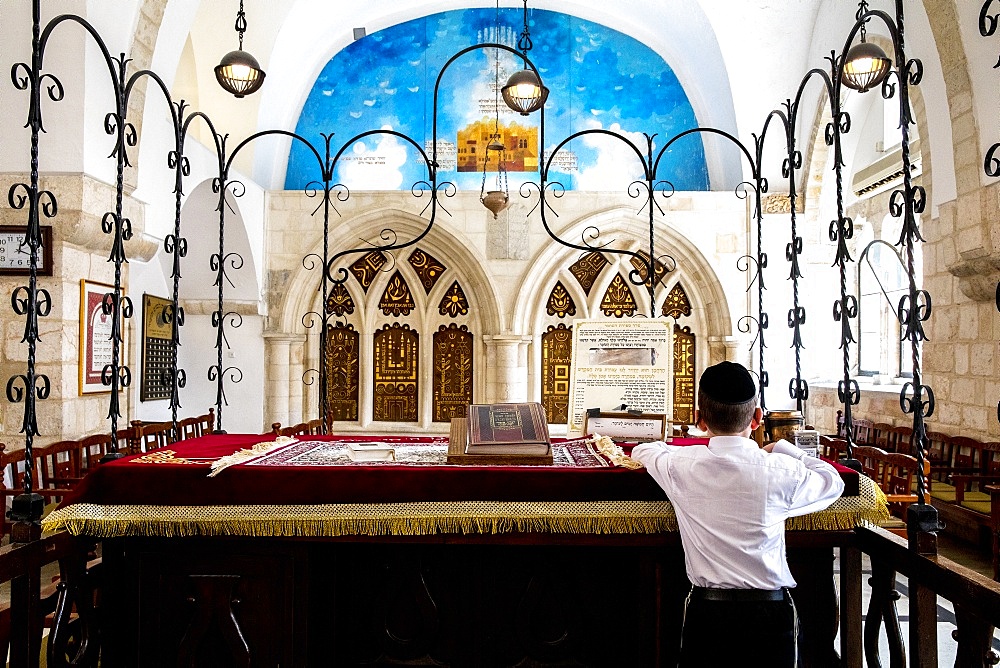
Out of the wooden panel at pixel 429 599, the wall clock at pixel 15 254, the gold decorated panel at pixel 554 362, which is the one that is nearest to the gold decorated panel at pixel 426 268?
the gold decorated panel at pixel 554 362

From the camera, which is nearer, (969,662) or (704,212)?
(969,662)

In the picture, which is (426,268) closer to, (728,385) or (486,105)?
(486,105)

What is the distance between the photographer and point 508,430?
250 cm

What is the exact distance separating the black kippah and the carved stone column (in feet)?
20.6

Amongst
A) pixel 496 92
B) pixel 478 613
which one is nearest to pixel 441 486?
pixel 478 613

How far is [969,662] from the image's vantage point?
5.79ft

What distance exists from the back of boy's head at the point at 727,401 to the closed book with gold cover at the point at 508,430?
58 centimetres

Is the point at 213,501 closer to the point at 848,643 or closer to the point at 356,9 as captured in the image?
the point at 848,643

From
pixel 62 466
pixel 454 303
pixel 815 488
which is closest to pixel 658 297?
pixel 454 303

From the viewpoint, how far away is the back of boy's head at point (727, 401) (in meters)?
1.89

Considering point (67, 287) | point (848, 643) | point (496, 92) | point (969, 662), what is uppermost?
point (496, 92)

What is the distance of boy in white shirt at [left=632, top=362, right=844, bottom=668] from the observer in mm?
1840

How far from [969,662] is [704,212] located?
6.82 meters

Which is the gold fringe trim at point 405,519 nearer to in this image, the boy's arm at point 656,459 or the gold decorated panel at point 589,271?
the boy's arm at point 656,459
